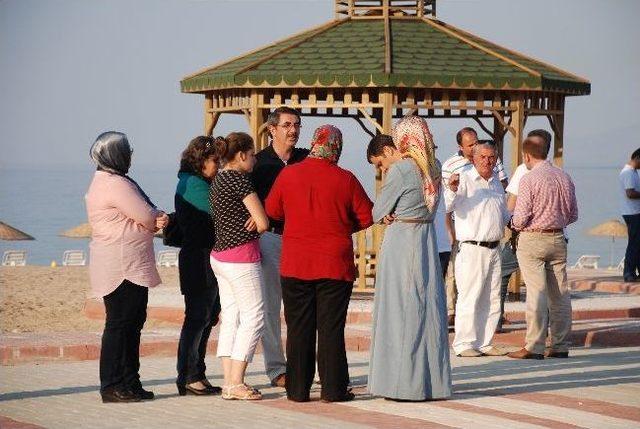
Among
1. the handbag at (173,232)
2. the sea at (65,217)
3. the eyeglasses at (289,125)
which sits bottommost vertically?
the sea at (65,217)

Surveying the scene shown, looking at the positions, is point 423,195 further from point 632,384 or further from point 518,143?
point 518,143

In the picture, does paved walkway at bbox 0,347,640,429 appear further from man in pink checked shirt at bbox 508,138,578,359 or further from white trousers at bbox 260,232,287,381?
man in pink checked shirt at bbox 508,138,578,359

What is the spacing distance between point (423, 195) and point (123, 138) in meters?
1.99

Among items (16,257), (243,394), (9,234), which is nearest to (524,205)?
(243,394)

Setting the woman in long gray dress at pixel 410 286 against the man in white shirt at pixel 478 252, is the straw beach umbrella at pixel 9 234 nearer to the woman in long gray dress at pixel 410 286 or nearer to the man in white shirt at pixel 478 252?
the man in white shirt at pixel 478 252

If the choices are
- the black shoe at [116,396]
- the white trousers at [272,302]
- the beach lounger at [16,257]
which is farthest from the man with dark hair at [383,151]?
the beach lounger at [16,257]

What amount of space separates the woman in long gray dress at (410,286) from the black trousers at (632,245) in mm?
10718

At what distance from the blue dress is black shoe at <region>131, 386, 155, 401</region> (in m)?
1.43

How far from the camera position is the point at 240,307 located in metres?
Result: 11.1

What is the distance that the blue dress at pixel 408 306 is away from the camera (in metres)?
11.1

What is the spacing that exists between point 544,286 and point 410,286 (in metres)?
2.99

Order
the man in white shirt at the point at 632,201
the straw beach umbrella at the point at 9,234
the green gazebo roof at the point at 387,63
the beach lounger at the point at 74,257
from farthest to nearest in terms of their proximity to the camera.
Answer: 1. the beach lounger at the point at 74,257
2. the straw beach umbrella at the point at 9,234
3. the man in white shirt at the point at 632,201
4. the green gazebo roof at the point at 387,63

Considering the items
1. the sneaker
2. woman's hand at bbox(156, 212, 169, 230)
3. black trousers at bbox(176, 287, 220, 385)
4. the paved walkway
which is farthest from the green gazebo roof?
woman's hand at bbox(156, 212, 169, 230)

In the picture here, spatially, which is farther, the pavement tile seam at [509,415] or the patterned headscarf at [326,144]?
the patterned headscarf at [326,144]
